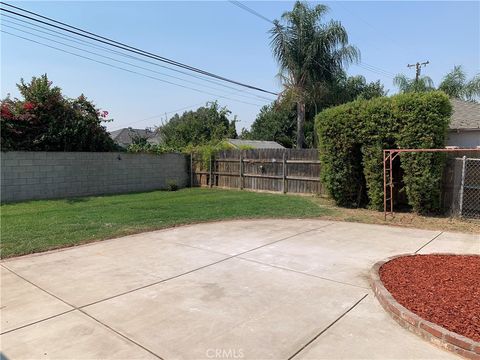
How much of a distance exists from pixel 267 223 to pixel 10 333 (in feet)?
19.7

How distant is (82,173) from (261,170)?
7.18 meters

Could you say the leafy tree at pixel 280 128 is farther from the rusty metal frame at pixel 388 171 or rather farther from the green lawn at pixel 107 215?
the rusty metal frame at pixel 388 171

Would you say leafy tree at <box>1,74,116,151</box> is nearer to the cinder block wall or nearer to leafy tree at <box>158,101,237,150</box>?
the cinder block wall

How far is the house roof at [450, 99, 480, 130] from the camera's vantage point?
12.3 metres

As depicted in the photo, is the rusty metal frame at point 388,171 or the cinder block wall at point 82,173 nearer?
the rusty metal frame at point 388,171

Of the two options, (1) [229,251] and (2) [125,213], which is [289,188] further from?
(1) [229,251]

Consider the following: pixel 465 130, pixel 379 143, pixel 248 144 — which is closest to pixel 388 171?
pixel 379 143

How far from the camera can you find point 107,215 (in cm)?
941

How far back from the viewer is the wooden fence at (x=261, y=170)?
13.7 metres

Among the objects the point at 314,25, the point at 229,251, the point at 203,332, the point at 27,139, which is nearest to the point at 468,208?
the point at 229,251

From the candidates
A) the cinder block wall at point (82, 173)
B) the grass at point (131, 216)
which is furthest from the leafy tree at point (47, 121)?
the grass at point (131, 216)

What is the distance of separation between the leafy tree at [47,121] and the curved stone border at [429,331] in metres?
13.2

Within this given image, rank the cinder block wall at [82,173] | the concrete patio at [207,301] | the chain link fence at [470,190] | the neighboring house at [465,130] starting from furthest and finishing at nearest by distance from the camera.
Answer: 1. the cinder block wall at [82,173]
2. the neighboring house at [465,130]
3. the chain link fence at [470,190]
4. the concrete patio at [207,301]

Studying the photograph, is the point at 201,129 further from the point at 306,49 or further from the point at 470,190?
the point at 470,190
